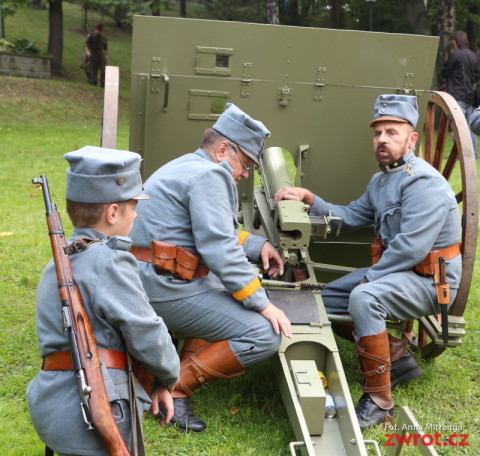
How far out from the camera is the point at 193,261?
3.79 meters

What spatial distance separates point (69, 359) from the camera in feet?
8.10

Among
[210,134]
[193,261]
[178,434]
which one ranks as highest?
[210,134]

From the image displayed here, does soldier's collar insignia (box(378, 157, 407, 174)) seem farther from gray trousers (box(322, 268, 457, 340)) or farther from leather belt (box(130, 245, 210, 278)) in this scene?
leather belt (box(130, 245, 210, 278))

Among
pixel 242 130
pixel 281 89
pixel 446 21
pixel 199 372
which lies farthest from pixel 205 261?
pixel 446 21

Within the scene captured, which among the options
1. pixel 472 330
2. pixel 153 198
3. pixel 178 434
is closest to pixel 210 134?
pixel 153 198

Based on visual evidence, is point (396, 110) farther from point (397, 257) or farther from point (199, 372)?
point (199, 372)

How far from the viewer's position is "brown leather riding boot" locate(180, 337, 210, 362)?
161 inches

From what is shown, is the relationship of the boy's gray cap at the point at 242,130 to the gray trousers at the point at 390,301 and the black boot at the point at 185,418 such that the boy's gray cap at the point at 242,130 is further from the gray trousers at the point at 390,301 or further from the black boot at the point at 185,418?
the black boot at the point at 185,418

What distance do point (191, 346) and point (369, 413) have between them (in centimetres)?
104

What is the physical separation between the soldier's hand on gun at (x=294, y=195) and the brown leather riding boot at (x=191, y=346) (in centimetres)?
100

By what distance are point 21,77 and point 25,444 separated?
16.0 m

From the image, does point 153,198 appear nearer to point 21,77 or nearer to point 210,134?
point 210,134

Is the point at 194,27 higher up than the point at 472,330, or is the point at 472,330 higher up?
the point at 194,27

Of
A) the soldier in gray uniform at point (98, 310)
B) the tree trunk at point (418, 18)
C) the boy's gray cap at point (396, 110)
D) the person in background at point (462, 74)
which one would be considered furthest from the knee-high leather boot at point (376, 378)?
the tree trunk at point (418, 18)
